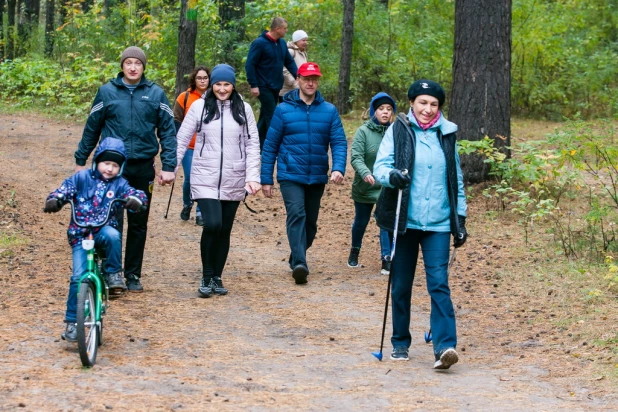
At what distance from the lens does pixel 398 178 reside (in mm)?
6355

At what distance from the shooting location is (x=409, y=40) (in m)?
22.0

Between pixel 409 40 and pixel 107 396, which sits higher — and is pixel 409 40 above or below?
above

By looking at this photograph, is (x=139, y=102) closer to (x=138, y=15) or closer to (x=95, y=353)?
(x=95, y=353)

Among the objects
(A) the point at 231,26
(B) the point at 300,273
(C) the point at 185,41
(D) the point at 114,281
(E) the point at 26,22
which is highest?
(E) the point at 26,22

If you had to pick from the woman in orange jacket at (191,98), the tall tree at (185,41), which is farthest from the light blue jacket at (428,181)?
the tall tree at (185,41)

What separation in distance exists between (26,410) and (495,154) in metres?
8.23

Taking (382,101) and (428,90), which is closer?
(428,90)

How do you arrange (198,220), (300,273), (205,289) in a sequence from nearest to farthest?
(205,289), (300,273), (198,220)

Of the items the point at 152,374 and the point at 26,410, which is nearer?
the point at 26,410

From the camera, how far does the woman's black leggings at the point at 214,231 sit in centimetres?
861

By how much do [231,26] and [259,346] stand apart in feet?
49.0

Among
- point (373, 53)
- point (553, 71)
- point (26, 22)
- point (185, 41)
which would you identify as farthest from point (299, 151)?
point (26, 22)

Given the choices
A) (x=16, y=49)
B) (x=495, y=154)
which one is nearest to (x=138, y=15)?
(x=16, y=49)

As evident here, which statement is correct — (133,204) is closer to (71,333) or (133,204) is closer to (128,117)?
(71,333)
